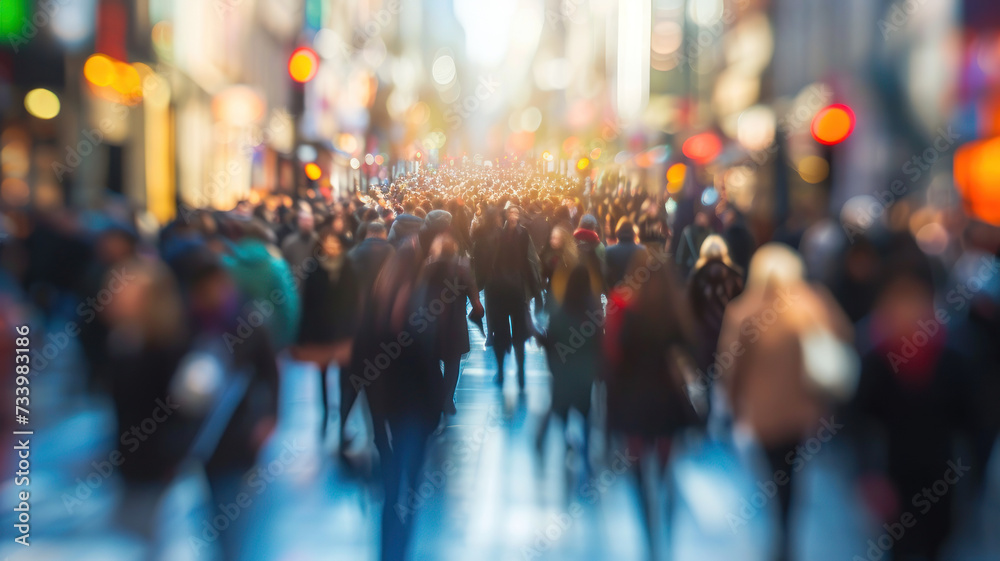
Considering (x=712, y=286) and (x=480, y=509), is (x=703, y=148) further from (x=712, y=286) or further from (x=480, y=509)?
(x=480, y=509)

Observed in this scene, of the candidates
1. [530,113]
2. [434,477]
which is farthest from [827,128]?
[530,113]

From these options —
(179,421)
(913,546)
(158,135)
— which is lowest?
(913,546)

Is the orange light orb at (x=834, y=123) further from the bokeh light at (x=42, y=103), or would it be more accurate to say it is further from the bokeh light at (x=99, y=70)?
the bokeh light at (x=42, y=103)

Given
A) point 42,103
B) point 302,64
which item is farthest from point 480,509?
point 302,64

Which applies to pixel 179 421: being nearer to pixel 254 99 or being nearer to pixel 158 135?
pixel 158 135

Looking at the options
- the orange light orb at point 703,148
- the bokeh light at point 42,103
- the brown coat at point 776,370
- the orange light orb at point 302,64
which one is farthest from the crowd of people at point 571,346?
the orange light orb at point 703,148

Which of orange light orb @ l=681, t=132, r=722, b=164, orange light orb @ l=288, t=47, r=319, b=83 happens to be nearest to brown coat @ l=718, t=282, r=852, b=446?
orange light orb @ l=288, t=47, r=319, b=83

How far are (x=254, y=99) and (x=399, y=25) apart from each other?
2546 inches

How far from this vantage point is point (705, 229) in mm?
11383

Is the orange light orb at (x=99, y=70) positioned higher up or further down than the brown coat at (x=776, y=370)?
higher up

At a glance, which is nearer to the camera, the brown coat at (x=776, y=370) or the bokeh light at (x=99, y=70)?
the brown coat at (x=776, y=370)

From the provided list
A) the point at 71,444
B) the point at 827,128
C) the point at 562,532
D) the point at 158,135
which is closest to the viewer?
the point at 562,532

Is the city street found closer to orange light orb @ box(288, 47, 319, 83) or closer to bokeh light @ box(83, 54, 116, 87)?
bokeh light @ box(83, 54, 116, 87)

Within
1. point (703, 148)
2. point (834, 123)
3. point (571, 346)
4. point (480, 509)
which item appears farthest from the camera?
point (703, 148)
